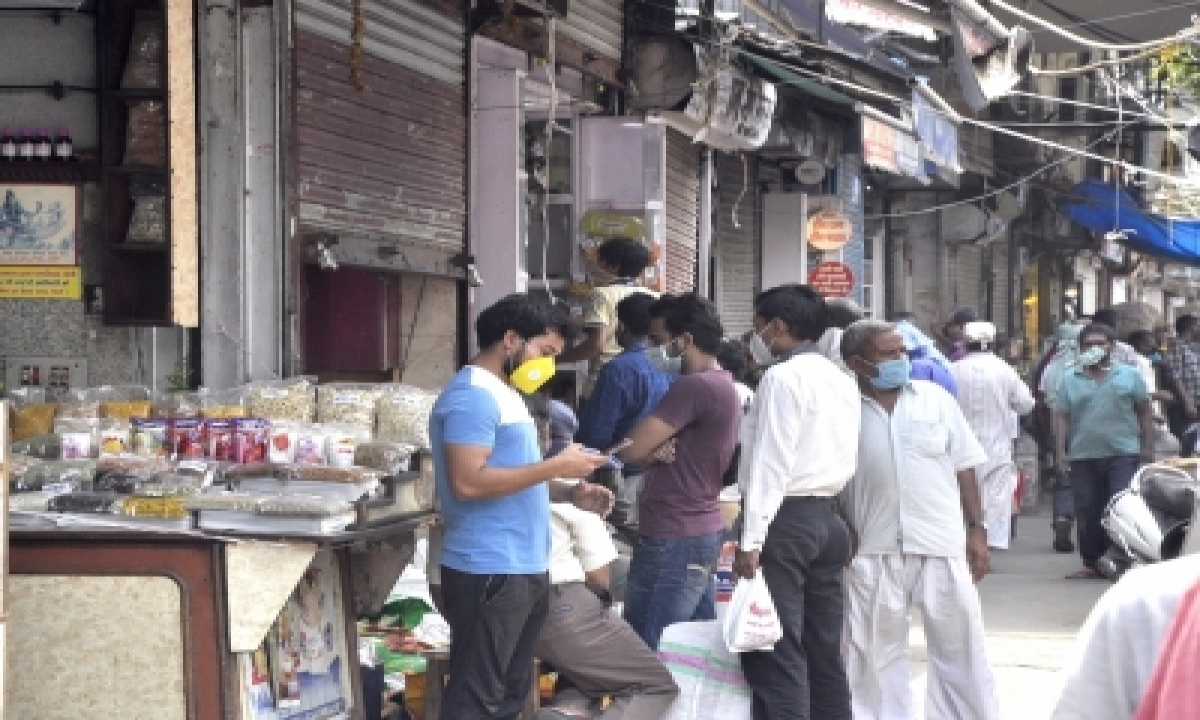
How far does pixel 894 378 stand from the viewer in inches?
307

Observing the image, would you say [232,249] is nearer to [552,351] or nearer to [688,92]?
[552,351]

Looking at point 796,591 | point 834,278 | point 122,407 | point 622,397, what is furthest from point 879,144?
point 122,407

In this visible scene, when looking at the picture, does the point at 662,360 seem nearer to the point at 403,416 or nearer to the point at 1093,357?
the point at 403,416

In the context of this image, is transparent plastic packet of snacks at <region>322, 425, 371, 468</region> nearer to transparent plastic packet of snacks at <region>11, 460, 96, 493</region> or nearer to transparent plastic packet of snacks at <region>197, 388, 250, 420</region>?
transparent plastic packet of snacks at <region>197, 388, 250, 420</region>

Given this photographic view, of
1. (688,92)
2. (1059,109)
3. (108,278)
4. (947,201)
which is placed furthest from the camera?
(1059,109)

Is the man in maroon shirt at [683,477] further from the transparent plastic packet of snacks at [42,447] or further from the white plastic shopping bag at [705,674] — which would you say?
the transparent plastic packet of snacks at [42,447]

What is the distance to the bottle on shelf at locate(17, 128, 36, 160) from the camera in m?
7.38

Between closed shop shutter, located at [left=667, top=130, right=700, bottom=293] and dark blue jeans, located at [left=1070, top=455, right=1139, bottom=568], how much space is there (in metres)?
3.31

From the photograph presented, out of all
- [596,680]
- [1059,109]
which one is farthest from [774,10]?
[1059,109]

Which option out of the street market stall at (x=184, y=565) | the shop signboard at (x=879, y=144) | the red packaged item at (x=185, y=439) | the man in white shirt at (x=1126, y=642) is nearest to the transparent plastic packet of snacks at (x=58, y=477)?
the street market stall at (x=184, y=565)

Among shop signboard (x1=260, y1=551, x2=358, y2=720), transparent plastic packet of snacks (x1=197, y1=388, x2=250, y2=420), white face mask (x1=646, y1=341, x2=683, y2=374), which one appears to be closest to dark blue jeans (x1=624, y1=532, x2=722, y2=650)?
shop signboard (x1=260, y1=551, x2=358, y2=720)

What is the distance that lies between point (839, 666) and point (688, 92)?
578 centimetres

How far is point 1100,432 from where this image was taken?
1388 cm

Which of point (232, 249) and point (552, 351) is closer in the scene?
point (552, 351)
